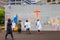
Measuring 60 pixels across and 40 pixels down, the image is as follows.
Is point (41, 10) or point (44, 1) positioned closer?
point (41, 10)

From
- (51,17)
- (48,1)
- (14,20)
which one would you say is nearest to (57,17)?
(51,17)

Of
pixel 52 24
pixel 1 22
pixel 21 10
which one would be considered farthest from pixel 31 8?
pixel 1 22

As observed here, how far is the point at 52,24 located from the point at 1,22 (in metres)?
10.1

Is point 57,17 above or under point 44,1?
under

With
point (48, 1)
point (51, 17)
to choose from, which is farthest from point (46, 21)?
point (48, 1)

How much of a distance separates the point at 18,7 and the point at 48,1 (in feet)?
31.4

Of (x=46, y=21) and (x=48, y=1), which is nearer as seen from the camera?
(x=46, y=21)

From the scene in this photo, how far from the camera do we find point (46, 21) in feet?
96.1

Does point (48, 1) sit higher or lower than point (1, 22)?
higher

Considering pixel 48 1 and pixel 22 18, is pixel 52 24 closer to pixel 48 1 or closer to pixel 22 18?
pixel 22 18

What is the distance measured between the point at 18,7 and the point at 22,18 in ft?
4.56

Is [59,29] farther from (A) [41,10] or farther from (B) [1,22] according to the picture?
(B) [1,22]

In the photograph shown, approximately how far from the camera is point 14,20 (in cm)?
2925

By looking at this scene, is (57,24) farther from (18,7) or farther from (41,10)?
(18,7)
